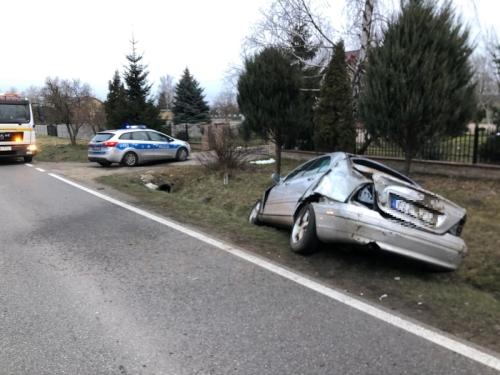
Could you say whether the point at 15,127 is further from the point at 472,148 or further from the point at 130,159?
the point at 472,148

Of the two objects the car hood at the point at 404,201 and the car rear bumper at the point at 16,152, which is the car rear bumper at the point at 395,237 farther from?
the car rear bumper at the point at 16,152

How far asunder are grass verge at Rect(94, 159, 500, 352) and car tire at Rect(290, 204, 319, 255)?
0.12m

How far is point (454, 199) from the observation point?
932 cm

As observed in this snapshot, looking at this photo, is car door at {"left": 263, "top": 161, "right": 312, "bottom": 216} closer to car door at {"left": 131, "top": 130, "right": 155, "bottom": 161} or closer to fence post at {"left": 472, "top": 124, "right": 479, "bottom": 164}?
fence post at {"left": 472, "top": 124, "right": 479, "bottom": 164}

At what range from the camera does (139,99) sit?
27.0m

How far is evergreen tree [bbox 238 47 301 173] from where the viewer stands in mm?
12195

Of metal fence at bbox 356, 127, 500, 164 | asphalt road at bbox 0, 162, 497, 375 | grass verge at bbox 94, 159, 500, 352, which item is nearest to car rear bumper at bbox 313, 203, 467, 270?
grass verge at bbox 94, 159, 500, 352

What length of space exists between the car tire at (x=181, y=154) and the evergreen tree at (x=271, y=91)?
6.28m

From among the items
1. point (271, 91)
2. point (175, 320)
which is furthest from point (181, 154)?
point (175, 320)

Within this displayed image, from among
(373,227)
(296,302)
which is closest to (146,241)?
(296,302)

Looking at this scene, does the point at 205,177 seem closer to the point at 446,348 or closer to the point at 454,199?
the point at 454,199

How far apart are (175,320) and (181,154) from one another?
49.5 feet

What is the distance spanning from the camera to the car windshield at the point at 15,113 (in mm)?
18078

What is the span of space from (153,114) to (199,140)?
3227 millimetres
